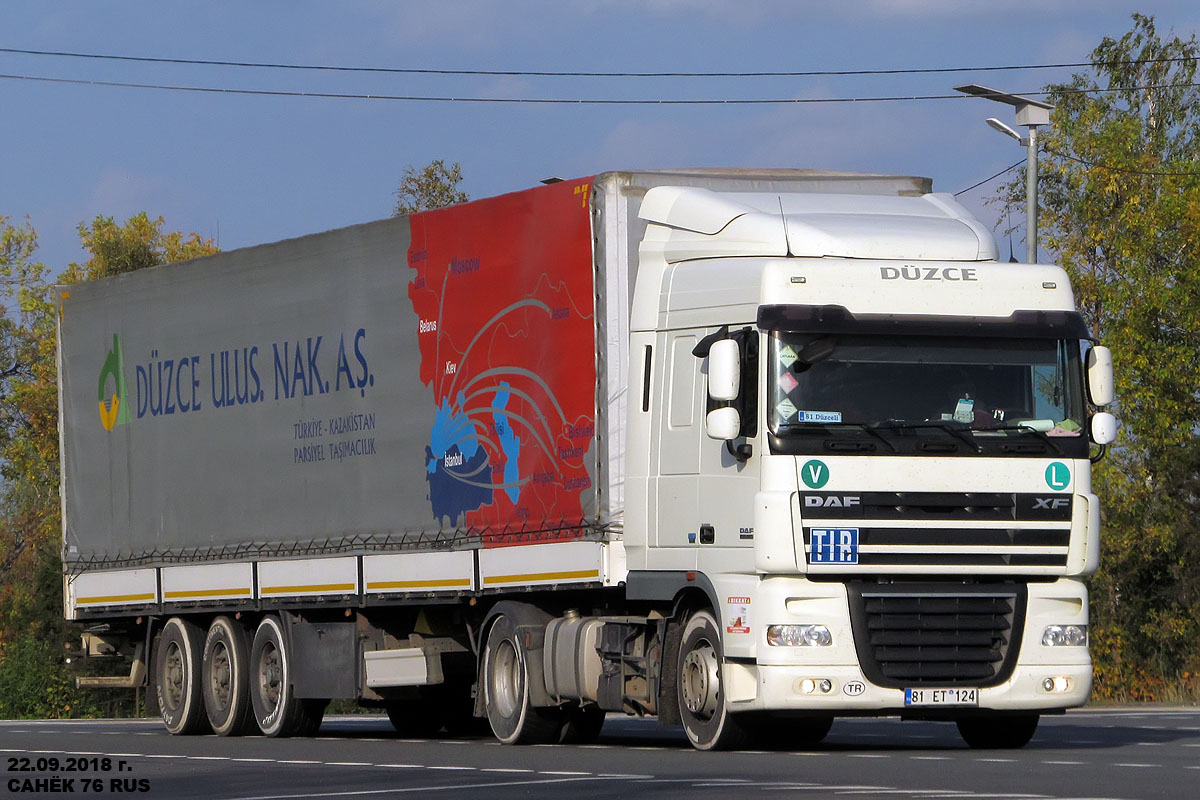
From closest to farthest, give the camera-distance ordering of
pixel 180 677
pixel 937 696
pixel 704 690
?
pixel 937 696, pixel 704 690, pixel 180 677

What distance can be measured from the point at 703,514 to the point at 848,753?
2.02 metres

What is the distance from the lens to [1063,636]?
664 inches

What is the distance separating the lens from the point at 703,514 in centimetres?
1709

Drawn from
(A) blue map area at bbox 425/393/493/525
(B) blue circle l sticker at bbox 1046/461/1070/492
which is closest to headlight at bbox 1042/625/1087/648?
(B) blue circle l sticker at bbox 1046/461/1070/492

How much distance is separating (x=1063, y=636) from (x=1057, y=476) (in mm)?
1162

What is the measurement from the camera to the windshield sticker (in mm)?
16297

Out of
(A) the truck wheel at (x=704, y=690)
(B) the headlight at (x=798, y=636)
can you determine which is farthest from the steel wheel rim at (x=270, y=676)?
(B) the headlight at (x=798, y=636)

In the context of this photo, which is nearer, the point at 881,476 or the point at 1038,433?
the point at 881,476

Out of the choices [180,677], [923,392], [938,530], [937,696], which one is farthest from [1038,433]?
[180,677]

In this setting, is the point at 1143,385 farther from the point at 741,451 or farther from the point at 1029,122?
the point at 741,451

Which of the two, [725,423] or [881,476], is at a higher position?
[725,423]

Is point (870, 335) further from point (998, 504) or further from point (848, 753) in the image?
point (848, 753)

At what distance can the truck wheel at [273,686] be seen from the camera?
22.5 metres

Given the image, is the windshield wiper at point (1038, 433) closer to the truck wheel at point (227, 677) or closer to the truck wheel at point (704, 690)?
the truck wheel at point (704, 690)
